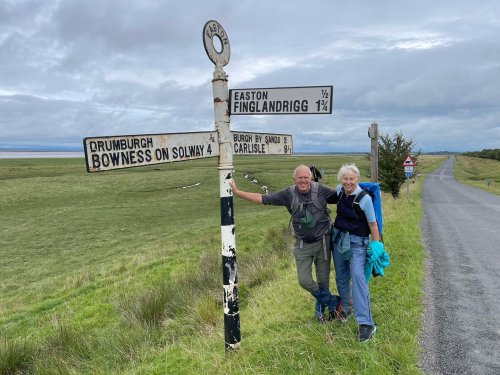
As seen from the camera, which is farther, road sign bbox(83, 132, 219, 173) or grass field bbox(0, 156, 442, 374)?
grass field bbox(0, 156, 442, 374)

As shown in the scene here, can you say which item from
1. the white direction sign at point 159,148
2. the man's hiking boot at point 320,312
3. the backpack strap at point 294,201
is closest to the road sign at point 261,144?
the white direction sign at point 159,148

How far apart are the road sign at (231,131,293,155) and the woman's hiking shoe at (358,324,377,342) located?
2313 millimetres

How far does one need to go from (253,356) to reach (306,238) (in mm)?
1539

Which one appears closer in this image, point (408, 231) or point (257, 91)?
point (257, 91)

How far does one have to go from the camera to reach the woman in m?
4.46

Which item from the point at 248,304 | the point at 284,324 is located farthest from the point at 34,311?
the point at 284,324

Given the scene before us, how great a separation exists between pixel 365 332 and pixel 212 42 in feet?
11.8

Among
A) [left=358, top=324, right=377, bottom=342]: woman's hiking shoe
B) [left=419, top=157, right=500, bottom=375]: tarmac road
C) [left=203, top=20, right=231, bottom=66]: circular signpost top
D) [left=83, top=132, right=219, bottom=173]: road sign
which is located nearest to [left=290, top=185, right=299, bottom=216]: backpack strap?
[left=83, top=132, right=219, bottom=173]: road sign

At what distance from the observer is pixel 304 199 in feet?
15.8

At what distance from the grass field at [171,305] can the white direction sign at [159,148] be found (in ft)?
7.37

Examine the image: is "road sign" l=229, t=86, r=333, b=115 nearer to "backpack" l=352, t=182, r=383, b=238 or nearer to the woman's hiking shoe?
"backpack" l=352, t=182, r=383, b=238

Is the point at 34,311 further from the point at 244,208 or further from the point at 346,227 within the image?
the point at 244,208

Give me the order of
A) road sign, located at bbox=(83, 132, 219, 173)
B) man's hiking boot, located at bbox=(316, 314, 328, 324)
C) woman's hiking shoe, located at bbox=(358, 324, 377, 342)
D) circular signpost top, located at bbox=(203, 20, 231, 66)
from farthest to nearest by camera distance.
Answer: man's hiking boot, located at bbox=(316, 314, 328, 324), woman's hiking shoe, located at bbox=(358, 324, 377, 342), circular signpost top, located at bbox=(203, 20, 231, 66), road sign, located at bbox=(83, 132, 219, 173)

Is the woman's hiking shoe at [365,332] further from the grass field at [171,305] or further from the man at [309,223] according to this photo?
the man at [309,223]
